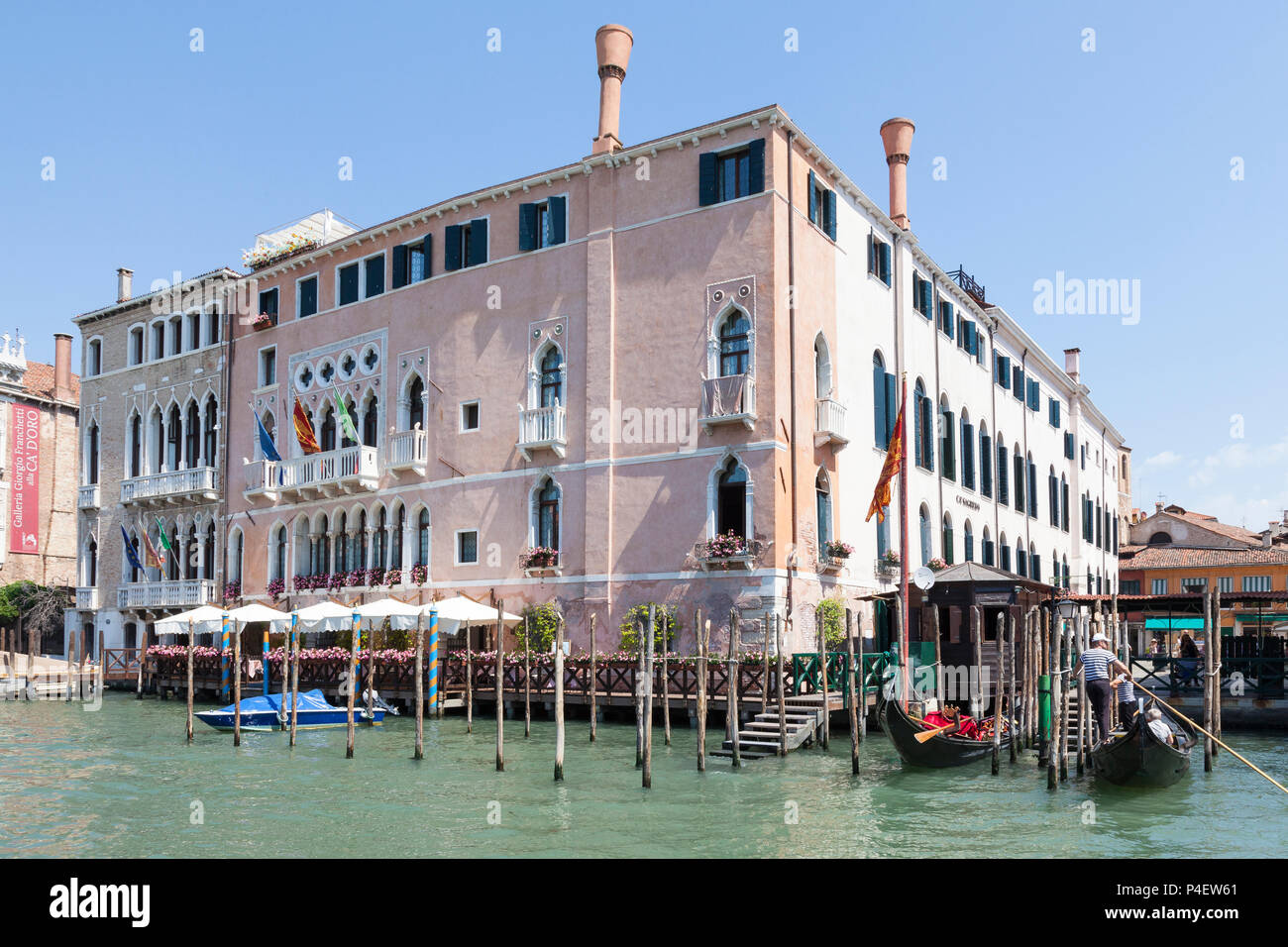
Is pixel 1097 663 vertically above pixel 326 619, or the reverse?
pixel 326 619

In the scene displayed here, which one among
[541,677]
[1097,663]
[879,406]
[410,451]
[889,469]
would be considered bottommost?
[541,677]

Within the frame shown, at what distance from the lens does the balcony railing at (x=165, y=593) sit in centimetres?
3017

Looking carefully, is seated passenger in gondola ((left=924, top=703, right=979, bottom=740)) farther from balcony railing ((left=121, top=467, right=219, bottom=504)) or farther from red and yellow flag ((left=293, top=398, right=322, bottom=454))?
balcony railing ((left=121, top=467, right=219, bottom=504))

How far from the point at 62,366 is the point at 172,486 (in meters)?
15.0

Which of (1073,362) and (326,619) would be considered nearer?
(326,619)

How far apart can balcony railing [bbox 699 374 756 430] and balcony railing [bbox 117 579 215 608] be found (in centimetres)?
1534

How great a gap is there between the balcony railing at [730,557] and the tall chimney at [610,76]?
8.18 m

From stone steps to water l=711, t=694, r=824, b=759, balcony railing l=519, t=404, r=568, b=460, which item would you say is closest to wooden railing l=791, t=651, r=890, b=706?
stone steps to water l=711, t=694, r=824, b=759

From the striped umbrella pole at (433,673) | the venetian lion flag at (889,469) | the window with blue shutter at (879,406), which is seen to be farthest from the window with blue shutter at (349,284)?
the venetian lion flag at (889,469)

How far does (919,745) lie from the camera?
1515cm

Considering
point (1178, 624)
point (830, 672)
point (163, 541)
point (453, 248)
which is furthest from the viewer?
point (1178, 624)

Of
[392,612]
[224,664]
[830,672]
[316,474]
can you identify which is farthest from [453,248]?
[830,672]

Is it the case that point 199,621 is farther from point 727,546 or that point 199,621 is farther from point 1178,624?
point 1178,624

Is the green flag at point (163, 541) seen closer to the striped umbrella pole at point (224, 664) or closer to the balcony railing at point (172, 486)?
the balcony railing at point (172, 486)
